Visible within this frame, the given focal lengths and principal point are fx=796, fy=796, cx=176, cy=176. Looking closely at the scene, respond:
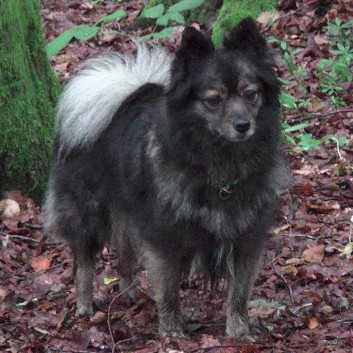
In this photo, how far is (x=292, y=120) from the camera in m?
8.13

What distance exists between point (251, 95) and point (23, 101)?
3004 millimetres

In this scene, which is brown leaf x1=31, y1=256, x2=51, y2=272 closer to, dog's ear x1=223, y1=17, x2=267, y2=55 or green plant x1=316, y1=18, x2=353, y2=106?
dog's ear x1=223, y1=17, x2=267, y2=55

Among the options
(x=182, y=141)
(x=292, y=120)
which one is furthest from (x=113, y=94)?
(x=292, y=120)

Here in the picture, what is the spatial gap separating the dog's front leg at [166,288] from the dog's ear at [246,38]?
1404 millimetres

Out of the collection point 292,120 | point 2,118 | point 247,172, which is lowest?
point 292,120

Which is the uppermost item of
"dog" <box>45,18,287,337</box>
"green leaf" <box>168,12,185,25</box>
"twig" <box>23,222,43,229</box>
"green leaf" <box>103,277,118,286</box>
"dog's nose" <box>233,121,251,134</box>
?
"dog's nose" <box>233,121,251,134</box>

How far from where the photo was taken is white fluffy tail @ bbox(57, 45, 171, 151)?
5641 millimetres

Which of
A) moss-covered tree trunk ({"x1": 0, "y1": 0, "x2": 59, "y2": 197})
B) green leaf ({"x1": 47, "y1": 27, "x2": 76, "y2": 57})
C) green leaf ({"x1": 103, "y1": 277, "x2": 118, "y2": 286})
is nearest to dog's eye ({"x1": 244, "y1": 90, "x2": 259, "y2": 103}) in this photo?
green leaf ({"x1": 103, "y1": 277, "x2": 118, "y2": 286})

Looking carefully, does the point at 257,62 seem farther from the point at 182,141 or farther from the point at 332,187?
the point at 332,187

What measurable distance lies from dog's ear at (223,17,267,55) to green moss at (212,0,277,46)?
3.84 meters

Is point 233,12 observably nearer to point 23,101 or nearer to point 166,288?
point 23,101

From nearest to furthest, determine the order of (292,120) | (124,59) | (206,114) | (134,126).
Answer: (206,114), (134,126), (124,59), (292,120)

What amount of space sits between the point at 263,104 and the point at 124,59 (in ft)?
5.40

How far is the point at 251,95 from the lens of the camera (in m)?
4.71
